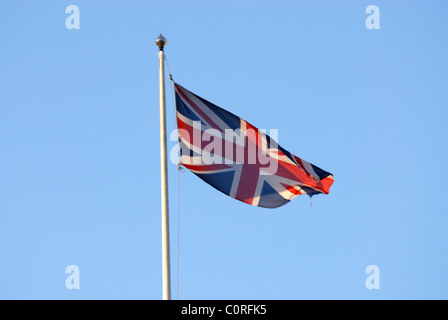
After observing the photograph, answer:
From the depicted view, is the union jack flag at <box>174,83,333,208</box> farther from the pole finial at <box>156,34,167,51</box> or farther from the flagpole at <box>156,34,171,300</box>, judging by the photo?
the flagpole at <box>156,34,171,300</box>

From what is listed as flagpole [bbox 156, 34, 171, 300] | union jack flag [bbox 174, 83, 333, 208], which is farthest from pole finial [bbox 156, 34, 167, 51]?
union jack flag [bbox 174, 83, 333, 208]

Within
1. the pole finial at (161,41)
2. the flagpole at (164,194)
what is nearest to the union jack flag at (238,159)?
the pole finial at (161,41)

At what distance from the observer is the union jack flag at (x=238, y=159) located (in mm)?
22828

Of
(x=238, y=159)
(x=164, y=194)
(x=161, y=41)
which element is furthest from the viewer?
(x=238, y=159)

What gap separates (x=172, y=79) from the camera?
2288 centimetres

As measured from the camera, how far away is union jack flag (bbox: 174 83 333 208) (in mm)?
22828

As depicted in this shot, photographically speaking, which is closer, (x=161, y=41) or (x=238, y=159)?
(x=161, y=41)

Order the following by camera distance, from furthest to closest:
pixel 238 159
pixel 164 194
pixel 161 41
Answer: pixel 238 159 → pixel 161 41 → pixel 164 194

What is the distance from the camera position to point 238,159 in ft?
77.7

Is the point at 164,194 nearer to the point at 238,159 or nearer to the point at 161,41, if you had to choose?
the point at 238,159

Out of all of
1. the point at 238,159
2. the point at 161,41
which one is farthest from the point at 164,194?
the point at 161,41
